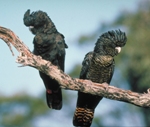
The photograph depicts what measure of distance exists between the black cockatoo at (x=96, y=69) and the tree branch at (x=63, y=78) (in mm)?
933

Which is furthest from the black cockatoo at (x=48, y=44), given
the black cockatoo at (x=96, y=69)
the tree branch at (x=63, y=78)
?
the tree branch at (x=63, y=78)

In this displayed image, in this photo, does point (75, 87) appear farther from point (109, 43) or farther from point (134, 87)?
point (134, 87)

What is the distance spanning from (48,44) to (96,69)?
0.95m

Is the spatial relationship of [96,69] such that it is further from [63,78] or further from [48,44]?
[63,78]

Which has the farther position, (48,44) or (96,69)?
(96,69)

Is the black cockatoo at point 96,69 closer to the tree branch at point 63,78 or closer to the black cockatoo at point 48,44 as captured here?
the black cockatoo at point 48,44

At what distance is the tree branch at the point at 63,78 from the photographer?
255 inches

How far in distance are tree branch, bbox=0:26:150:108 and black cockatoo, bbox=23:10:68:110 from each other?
2.66 feet

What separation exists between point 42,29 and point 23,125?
20.7 m

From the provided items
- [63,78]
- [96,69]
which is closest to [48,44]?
[96,69]

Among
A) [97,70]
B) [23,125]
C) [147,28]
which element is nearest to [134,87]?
[147,28]

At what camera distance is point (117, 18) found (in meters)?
26.1

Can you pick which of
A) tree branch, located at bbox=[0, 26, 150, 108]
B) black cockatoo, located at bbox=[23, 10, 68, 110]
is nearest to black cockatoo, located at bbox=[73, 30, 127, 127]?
black cockatoo, located at bbox=[23, 10, 68, 110]

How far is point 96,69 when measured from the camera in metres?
→ 7.82
